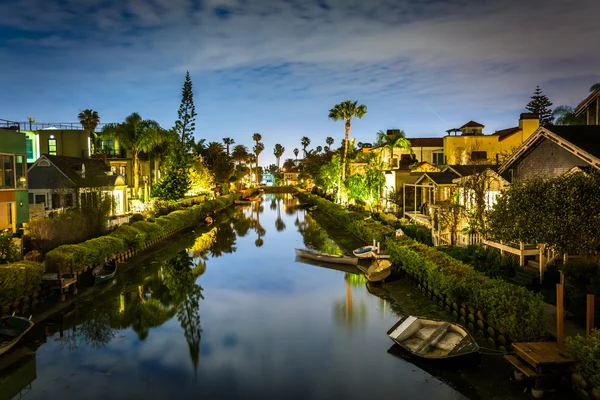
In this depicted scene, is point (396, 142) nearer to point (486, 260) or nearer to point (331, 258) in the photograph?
point (331, 258)

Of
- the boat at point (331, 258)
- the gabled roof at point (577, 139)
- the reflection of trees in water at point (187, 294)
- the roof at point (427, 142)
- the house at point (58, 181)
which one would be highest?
the roof at point (427, 142)

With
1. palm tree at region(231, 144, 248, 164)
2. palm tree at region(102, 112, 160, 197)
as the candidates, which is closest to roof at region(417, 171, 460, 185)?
palm tree at region(102, 112, 160, 197)

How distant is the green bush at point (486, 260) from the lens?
1727 cm

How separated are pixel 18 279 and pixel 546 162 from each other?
20476 mm

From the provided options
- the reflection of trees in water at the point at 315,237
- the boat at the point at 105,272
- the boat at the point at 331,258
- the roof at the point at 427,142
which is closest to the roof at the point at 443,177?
the reflection of trees in water at the point at 315,237

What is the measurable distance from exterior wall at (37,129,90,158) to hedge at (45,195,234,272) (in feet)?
47.8

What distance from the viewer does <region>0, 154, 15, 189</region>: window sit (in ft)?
84.7

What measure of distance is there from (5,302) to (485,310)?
14580 mm

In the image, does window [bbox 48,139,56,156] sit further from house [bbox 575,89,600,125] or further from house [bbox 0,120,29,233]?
house [bbox 575,89,600,125]

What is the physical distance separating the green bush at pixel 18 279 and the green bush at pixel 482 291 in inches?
552

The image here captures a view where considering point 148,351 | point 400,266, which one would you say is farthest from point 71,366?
point 400,266

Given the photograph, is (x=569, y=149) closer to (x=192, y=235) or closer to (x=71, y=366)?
(x=71, y=366)

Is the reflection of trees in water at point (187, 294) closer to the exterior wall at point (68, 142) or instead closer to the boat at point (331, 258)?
the boat at point (331, 258)

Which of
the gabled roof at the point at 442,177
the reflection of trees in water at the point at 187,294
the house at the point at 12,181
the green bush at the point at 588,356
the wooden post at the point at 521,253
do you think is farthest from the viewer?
the gabled roof at the point at 442,177
